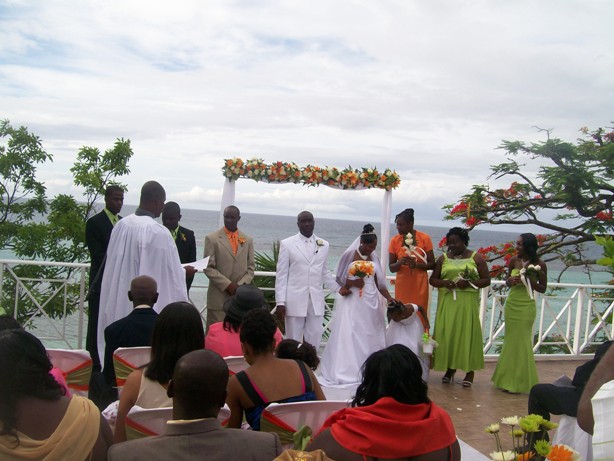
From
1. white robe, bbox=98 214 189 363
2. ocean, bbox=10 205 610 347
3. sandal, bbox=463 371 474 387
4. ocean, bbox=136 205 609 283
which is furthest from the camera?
ocean, bbox=136 205 609 283

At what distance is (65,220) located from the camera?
344 inches

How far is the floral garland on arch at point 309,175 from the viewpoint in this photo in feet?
30.2

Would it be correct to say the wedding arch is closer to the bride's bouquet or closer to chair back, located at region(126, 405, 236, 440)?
the bride's bouquet

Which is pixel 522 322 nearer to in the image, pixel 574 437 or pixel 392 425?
pixel 574 437

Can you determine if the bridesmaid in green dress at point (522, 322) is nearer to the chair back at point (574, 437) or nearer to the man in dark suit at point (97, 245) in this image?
the chair back at point (574, 437)

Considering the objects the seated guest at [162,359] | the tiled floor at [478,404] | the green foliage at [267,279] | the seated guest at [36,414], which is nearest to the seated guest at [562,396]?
the tiled floor at [478,404]

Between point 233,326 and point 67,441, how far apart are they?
2.01 meters

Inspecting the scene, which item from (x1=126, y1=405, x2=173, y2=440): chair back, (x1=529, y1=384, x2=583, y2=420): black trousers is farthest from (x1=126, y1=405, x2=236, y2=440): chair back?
(x1=529, y1=384, x2=583, y2=420): black trousers

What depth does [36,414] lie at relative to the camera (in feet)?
8.05

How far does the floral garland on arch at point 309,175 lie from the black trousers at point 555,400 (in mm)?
5414

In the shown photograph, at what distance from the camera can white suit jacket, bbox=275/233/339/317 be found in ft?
26.0

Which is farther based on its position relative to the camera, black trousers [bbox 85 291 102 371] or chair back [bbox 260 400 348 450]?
black trousers [bbox 85 291 102 371]

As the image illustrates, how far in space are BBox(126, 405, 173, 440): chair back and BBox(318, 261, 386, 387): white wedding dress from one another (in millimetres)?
4891

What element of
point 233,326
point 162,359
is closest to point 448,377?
point 233,326
